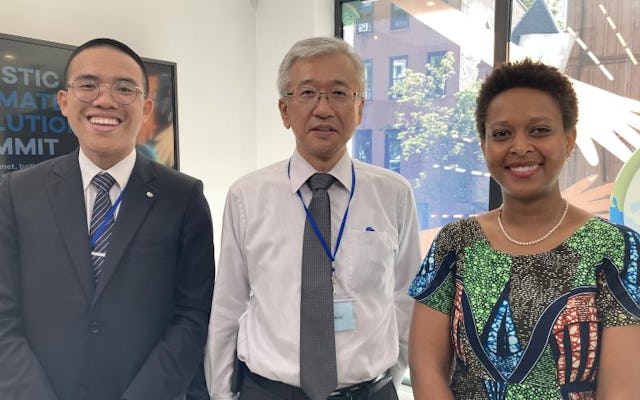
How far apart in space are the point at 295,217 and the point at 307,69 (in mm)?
463

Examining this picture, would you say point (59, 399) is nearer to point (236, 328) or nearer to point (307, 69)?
point (236, 328)

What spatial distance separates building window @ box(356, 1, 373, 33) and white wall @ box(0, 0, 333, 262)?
10.2 inches

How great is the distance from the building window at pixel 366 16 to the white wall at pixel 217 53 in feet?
0.85

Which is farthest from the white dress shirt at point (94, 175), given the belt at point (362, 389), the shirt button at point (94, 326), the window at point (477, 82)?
the window at point (477, 82)

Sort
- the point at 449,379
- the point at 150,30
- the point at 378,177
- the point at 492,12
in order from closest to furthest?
the point at 449,379, the point at 378,177, the point at 150,30, the point at 492,12

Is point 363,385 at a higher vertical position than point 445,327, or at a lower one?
lower

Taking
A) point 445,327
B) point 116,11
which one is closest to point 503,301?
point 445,327

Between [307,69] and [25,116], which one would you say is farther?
[25,116]

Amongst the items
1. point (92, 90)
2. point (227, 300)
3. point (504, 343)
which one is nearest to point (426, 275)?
point (504, 343)

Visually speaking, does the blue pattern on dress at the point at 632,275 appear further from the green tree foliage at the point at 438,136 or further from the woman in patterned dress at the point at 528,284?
the green tree foliage at the point at 438,136

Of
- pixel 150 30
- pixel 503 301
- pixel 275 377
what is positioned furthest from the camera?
pixel 150 30

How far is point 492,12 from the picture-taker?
12.5ft

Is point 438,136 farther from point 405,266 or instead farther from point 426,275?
point 426,275

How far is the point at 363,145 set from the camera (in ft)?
14.7
